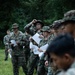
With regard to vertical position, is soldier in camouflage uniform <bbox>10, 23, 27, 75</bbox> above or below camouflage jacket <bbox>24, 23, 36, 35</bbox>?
below

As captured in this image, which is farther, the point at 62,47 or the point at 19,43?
the point at 19,43

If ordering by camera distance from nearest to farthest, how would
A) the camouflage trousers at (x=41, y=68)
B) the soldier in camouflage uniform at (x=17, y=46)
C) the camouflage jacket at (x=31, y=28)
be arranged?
1. the camouflage trousers at (x=41, y=68)
2. the soldier in camouflage uniform at (x=17, y=46)
3. the camouflage jacket at (x=31, y=28)

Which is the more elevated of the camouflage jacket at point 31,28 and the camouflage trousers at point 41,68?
the camouflage jacket at point 31,28

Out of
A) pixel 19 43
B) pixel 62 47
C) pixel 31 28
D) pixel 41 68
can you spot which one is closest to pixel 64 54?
pixel 62 47

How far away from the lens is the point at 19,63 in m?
11.3

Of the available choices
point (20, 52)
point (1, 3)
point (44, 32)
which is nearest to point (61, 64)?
point (44, 32)

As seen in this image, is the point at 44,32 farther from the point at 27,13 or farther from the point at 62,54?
the point at 27,13

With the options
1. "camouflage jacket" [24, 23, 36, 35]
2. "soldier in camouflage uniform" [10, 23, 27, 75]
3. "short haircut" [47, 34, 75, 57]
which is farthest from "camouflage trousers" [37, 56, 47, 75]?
"short haircut" [47, 34, 75, 57]

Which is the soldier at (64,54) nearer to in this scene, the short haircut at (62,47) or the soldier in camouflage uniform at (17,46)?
the short haircut at (62,47)

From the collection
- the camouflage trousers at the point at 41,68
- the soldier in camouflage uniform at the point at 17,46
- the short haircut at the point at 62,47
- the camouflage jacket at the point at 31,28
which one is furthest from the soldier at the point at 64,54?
the camouflage jacket at the point at 31,28

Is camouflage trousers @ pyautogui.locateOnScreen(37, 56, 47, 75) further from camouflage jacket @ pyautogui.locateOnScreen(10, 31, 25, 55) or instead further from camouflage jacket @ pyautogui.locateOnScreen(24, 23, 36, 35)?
camouflage jacket @ pyautogui.locateOnScreen(24, 23, 36, 35)

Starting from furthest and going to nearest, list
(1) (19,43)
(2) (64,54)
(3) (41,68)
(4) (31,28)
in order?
(4) (31,28), (1) (19,43), (3) (41,68), (2) (64,54)

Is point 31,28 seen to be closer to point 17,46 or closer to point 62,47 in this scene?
point 17,46

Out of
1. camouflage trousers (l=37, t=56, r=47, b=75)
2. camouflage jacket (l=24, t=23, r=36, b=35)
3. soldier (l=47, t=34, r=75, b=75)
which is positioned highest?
camouflage jacket (l=24, t=23, r=36, b=35)
